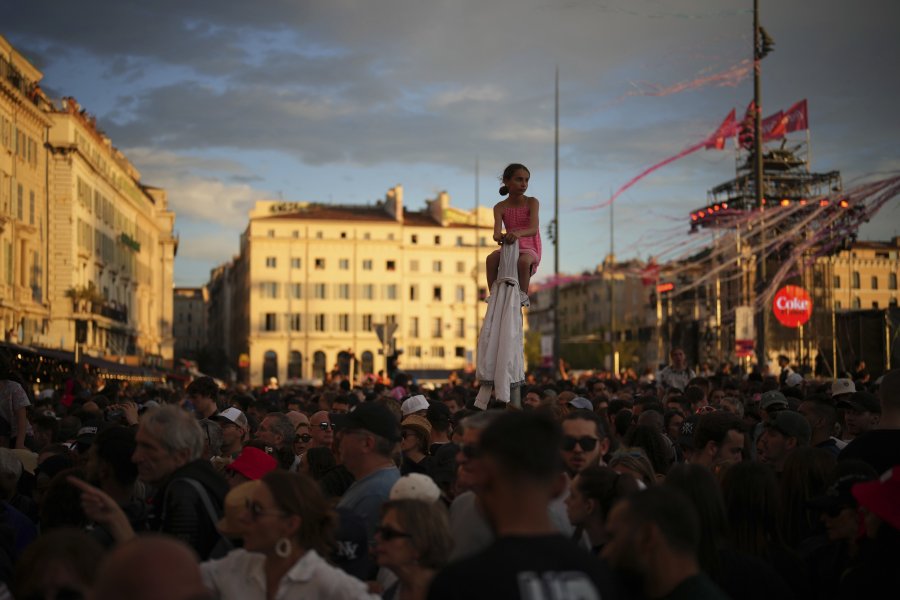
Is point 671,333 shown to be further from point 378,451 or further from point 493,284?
point 378,451

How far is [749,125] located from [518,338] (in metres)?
18.7

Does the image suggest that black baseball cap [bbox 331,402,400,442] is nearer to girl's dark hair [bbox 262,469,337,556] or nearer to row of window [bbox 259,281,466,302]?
girl's dark hair [bbox 262,469,337,556]

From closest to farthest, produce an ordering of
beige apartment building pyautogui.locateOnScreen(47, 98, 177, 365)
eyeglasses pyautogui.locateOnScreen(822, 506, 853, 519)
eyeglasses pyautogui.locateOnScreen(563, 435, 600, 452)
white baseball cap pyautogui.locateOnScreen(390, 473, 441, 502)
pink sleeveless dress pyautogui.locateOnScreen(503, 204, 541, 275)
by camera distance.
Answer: white baseball cap pyautogui.locateOnScreen(390, 473, 441, 502)
eyeglasses pyautogui.locateOnScreen(822, 506, 853, 519)
eyeglasses pyautogui.locateOnScreen(563, 435, 600, 452)
pink sleeveless dress pyautogui.locateOnScreen(503, 204, 541, 275)
beige apartment building pyautogui.locateOnScreen(47, 98, 177, 365)

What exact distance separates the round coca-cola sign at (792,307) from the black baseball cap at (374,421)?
27.4 m

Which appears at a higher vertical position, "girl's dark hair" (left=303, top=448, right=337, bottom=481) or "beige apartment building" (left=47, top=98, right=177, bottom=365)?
"beige apartment building" (left=47, top=98, right=177, bottom=365)

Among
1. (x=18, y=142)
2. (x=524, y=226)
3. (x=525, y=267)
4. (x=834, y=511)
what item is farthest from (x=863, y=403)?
(x=18, y=142)

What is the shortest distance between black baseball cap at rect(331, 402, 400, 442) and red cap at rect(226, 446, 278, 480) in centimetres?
51

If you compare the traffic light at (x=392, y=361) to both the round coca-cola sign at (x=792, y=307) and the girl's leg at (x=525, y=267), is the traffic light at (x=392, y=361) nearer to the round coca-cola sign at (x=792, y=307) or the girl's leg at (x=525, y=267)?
the round coca-cola sign at (x=792, y=307)

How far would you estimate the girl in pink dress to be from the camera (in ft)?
34.1

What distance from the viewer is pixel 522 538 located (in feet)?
10.6

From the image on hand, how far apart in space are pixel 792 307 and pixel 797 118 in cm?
1813

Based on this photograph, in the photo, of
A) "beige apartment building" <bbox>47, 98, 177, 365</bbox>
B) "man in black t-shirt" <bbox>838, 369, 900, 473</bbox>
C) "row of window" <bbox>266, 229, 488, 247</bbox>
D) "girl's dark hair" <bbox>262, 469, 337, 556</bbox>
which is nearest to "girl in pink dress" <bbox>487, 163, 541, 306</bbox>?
"man in black t-shirt" <bbox>838, 369, 900, 473</bbox>

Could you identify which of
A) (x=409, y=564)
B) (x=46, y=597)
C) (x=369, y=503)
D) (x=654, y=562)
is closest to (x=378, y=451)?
(x=369, y=503)

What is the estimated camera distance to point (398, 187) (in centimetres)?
10825
